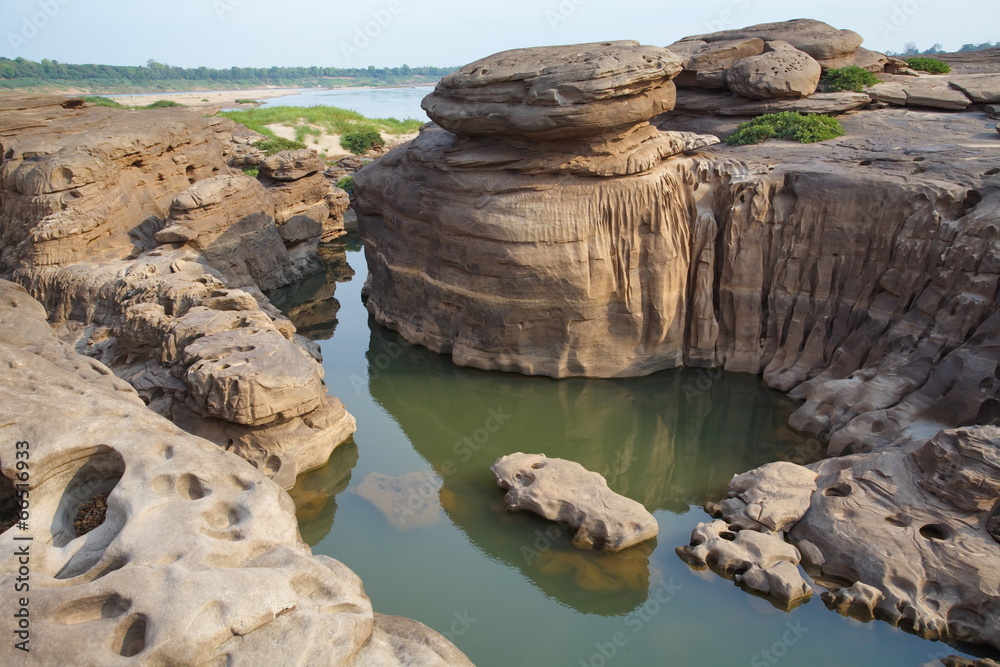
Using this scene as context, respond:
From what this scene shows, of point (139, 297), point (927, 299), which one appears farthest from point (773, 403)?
point (139, 297)

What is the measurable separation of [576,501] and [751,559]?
1841 mm

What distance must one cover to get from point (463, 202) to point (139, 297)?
16.8ft

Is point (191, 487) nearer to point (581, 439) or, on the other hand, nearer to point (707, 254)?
point (581, 439)

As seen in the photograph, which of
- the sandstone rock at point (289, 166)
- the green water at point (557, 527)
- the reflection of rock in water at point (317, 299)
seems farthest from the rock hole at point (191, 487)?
the sandstone rock at point (289, 166)

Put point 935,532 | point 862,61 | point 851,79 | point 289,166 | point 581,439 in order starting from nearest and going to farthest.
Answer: point 935,532 → point 581,439 → point 851,79 → point 862,61 → point 289,166

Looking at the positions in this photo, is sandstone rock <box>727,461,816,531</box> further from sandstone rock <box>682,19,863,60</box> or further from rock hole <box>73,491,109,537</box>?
sandstone rock <box>682,19,863,60</box>

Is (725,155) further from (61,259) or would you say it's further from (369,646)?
(61,259)

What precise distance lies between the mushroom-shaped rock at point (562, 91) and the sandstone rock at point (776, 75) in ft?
15.2

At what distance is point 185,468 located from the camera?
17.5 ft

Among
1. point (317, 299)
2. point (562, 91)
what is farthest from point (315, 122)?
point (562, 91)

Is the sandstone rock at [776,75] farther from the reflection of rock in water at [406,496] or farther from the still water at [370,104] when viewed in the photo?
the still water at [370,104]

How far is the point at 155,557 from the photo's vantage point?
182 inches

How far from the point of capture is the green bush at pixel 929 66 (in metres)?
16.9

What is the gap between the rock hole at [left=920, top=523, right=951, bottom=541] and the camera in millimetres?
6840
